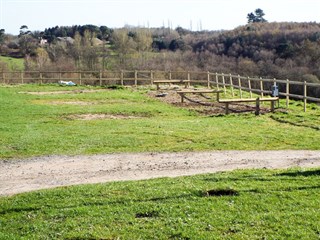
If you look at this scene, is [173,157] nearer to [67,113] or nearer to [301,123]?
[301,123]

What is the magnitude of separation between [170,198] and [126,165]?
153 inches

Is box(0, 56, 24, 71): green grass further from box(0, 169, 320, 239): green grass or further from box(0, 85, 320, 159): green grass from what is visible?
box(0, 169, 320, 239): green grass

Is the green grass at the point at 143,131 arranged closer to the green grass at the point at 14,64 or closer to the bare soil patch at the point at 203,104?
the bare soil patch at the point at 203,104

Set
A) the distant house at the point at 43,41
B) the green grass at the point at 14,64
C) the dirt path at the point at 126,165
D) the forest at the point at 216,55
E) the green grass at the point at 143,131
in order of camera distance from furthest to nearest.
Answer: the distant house at the point at 43,41
the green grass at the point at 14,64
the forest at the point at 216,55
the green grass at the point at 143,131
the dirt path at the point at 126,165

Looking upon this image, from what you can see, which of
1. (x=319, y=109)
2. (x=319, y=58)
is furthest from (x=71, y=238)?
(x=319, y=58)

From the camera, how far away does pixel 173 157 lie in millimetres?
12344

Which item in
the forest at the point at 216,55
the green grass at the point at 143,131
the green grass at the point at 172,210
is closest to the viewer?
the green grass at the point at 172,210

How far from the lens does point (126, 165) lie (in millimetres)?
11469

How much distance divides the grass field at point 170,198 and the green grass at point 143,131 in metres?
0.03

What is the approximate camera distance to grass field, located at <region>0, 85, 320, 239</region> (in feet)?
20.7

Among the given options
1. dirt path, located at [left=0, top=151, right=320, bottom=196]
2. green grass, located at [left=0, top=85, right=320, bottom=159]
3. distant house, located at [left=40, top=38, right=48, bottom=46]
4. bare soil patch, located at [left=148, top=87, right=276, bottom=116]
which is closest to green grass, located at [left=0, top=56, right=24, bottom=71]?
distant house, located at [left=40, top=38, right=48, bottom=46]

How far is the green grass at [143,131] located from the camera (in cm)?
1371

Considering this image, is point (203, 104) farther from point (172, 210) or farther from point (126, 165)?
point (172, 210)

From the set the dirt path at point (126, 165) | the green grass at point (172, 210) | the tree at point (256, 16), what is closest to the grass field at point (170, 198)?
the green grass at point (172, 210)
